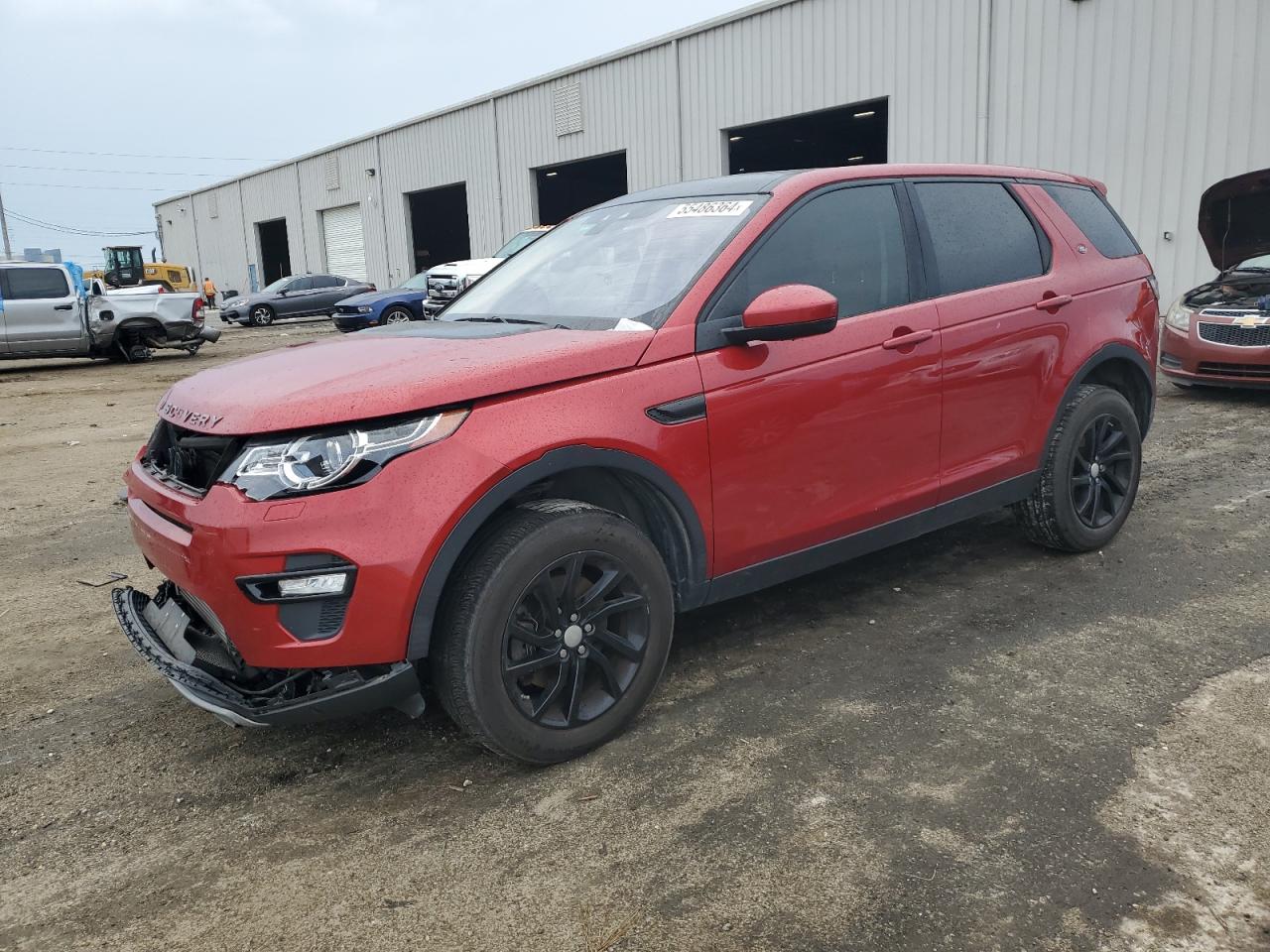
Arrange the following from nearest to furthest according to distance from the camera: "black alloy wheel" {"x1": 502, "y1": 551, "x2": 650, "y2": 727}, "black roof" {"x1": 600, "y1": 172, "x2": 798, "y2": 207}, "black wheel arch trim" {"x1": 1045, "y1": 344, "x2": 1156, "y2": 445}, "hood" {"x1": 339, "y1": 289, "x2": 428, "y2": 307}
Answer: "black alloy wheel" {"x1": 502, "y1": 551, "x2": 650, "y2": 727}
"black roof" {"x1": 600, "y1": 172, "x2": 798, "y2": 207}
"black wheel arch trim" {"x1": 1045, "y1": 344, "x2": 1156, "y2": 445}
"hood" {"x1": 339, "y1": 289, "x2": 428, "y2": 307}

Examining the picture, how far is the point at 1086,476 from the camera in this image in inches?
177

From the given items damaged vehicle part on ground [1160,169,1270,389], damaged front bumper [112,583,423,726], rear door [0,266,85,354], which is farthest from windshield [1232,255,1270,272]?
rear door [0,266,85,354]

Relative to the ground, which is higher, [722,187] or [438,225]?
[438,225]

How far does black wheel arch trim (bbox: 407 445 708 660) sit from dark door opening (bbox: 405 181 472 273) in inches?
1024

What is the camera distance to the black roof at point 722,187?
3592 mm

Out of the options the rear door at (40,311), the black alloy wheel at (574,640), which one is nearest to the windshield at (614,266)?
the black alloy wheel at (574,640)

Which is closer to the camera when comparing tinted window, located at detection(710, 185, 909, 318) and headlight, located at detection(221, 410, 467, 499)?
headlight, located at detection(221, 410, 467, 499)

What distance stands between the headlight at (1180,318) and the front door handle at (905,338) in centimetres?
673

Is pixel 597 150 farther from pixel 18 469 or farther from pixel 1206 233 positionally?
pixel 18 469

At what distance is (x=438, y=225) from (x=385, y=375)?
1298 inches

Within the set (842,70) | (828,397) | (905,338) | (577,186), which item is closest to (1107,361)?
(905,338)

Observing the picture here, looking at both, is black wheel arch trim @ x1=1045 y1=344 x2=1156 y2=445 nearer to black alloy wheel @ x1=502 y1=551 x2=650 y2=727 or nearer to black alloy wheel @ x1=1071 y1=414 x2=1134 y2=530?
black alloy wheel @ x1=1071 y1=414 x2=1134 y2=530

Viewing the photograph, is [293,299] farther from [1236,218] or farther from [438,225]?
[1236,218]

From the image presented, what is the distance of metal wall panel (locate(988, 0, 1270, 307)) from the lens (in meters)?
12.3
